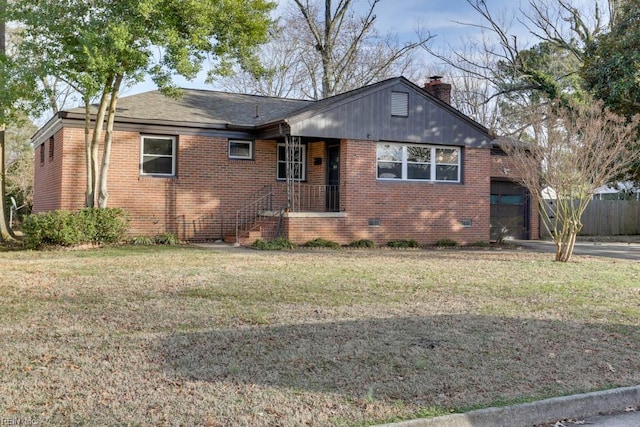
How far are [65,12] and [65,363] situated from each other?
12161 millimetres

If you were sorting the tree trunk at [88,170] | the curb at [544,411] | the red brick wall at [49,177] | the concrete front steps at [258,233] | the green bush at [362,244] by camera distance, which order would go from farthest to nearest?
1. the green bush at [362,244]
2. the red brick wall at [49,177]
3. the concrete front steps at [258,233]
4. the tree trunk at [88,170]
5. the curb at [544,411]

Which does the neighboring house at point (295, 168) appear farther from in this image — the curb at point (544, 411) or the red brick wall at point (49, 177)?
the curb at point (544, 411)

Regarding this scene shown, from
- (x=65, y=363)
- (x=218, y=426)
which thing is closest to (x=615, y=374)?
(x=218, y=426)

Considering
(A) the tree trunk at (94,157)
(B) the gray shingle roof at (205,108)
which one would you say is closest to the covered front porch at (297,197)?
(B) the gray shingle roof at (205,108)

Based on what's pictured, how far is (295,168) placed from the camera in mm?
19438

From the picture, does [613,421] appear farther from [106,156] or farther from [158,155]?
[158,155]

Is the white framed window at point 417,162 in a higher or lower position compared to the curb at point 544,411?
higher

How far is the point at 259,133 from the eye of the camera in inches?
741

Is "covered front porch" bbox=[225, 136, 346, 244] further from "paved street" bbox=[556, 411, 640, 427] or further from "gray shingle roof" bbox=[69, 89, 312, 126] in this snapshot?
"paved street" bbox=[556, 411, 640, 427]

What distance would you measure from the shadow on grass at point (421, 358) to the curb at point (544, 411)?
16 centimetres

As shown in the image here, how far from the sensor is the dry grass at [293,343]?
4.70 meters

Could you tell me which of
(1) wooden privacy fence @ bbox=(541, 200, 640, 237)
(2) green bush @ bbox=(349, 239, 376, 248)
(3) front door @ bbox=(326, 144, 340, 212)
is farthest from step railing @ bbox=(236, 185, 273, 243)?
(1) wooden privacy fence @ bbox=(541, 200, 640, 237)

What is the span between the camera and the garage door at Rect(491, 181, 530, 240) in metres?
22.5

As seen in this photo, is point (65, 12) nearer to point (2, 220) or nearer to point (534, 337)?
point (2, 220)
